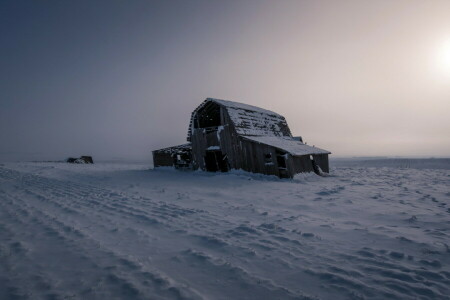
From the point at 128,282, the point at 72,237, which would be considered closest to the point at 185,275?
the point at 128,282

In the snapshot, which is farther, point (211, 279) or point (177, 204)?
point (177, 204)

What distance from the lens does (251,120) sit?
2058 centimetres

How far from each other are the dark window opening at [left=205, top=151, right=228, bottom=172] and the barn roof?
9.71 feet

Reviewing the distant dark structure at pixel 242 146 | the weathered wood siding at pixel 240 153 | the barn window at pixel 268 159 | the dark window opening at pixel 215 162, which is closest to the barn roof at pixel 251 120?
the distant dark structure at pixel 242 146

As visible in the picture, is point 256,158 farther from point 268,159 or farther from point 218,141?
point 218,141

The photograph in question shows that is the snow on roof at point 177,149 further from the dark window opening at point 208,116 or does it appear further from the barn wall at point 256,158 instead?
the barn wall at point 256,158

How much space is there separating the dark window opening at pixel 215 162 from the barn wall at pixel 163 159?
6175mm

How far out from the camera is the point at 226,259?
12.7 feet

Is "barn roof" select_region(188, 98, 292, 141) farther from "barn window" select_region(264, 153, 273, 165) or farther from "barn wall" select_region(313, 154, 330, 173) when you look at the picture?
"barn wall" select_region(313, 154, 330, 173)

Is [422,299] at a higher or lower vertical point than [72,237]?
lower

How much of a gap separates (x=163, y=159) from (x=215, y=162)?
7564 mm

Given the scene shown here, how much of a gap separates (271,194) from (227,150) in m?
9.18

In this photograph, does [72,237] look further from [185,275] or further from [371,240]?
[371,240]

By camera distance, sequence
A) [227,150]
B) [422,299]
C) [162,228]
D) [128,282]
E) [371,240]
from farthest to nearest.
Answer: [227,150] < [162,228] < [371,240] < [128,282] < [422,299]
